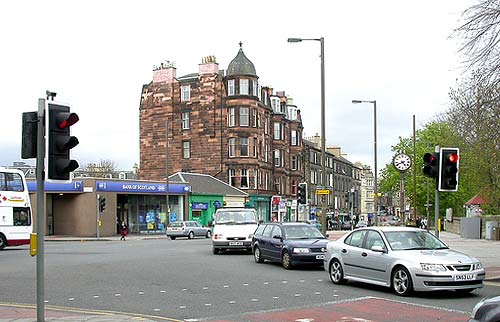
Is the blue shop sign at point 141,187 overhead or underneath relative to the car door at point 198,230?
overhead

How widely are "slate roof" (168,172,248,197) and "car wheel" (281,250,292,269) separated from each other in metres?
42.9

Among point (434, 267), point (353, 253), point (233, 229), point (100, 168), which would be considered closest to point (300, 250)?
point (353, 253)

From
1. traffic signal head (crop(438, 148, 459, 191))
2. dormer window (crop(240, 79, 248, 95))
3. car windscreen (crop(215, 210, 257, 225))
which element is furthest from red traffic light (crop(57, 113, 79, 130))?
dormer window (crop(240, 79, 248, 95))

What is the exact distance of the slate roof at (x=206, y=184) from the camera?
210ft

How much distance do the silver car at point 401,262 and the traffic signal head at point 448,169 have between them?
1.99 m

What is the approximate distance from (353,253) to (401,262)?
5.78ft

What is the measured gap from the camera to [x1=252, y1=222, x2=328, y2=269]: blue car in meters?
19.6

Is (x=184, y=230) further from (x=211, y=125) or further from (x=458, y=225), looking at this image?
(x=458, y=225)

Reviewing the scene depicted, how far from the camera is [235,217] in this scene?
28391mm

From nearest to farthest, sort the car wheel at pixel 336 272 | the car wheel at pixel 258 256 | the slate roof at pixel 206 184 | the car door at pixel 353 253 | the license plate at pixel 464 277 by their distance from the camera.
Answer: the license plate at pixel 464 277
the car door at pixel 353 253
the car wheel at pixel 336 272
the car wheel at pixel 258 256
the slate roof at pixel 206 184

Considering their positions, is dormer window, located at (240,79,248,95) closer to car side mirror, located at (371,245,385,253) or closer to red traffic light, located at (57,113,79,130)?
car side mirror, located at (371,245,385,253)

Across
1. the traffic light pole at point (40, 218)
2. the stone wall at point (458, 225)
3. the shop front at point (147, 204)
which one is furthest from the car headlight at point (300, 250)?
the shop front at point (147, 204)

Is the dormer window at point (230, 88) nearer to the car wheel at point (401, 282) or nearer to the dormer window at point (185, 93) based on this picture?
the dormer window at point (185, 93)

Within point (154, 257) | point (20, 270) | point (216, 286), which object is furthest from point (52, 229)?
point (216, 286)
